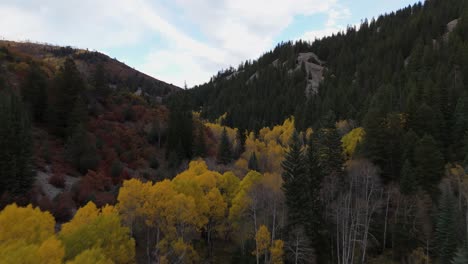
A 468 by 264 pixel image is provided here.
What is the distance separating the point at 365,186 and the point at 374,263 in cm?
905

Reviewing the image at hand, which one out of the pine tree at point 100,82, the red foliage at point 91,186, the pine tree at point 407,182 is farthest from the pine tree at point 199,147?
the pine tree at point 407,182

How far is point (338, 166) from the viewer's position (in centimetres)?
4378

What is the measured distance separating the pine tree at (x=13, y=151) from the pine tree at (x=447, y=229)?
141 ft

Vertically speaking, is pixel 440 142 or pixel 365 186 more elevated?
pixel 440 142

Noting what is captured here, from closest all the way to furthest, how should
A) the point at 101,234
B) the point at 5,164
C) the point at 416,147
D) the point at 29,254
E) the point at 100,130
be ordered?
the point at 29,254 < the point at 101,234 < the point at 5,164 < the point at 416,147 < the point at 100,130

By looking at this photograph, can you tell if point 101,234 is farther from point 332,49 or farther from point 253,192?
point 332,49

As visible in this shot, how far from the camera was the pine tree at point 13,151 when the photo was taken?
33.2 metres

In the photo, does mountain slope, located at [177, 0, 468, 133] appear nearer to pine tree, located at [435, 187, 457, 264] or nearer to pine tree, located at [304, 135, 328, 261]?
pine tree, located at [304, 135, 328, 261]

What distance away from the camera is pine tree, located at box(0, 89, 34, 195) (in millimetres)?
33188

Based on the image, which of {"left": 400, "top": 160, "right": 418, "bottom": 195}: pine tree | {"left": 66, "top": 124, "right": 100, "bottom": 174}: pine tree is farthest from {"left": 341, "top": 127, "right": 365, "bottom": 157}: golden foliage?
{"left": 66, "top": 124, "right": 100, "bottom": 174}: pine tree

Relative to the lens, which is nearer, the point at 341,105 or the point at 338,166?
the point at 338,166

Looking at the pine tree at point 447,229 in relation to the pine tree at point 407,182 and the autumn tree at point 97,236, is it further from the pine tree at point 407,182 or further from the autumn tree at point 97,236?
the autumn tree at point 97,236

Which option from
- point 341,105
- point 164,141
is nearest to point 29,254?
point 164,141

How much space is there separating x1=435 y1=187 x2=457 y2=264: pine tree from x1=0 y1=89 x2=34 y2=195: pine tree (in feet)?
141
